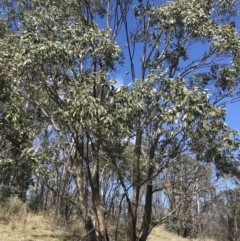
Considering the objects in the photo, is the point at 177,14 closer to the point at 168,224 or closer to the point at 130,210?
the point at 130,210

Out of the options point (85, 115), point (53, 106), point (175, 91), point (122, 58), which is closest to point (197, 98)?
point (175, 91)

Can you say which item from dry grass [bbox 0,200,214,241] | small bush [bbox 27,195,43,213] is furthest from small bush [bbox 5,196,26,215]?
small bush [bbox 27,195,43,213]

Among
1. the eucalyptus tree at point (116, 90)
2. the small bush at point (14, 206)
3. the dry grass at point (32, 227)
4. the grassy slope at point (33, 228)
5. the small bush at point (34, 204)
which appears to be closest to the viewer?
the eucalyptus tree at point (116, 90)

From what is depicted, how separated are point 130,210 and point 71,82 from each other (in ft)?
12.2

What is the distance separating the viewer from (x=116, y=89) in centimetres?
758

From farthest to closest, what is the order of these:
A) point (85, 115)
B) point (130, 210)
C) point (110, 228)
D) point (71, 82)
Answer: point (110, 228) → point (130, 210) → point (71, 82) → point (85, 115)

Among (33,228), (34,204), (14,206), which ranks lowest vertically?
(33,228)

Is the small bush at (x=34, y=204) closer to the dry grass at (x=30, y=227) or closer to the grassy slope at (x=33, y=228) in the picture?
the dry grass at (x=30, y=227)

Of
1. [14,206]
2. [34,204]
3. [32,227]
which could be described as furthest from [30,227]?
[34,204]

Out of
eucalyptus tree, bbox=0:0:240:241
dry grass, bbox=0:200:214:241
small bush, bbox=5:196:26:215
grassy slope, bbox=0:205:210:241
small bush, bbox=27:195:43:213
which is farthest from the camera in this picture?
small bush, bbox=27:195:43:213

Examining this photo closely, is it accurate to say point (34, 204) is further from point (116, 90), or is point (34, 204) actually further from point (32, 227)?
point (116, 90)

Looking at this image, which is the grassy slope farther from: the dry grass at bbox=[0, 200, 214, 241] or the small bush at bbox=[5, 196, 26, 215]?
the small bush at bbox=[5, 196, 26, 215]

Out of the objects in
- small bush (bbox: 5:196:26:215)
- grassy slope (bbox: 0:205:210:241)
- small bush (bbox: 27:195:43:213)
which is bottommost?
grassy slope (bbox: 0:205:210:241)

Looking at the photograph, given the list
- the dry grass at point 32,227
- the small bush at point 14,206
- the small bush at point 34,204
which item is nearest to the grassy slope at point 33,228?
the dry grass at point 32,227
